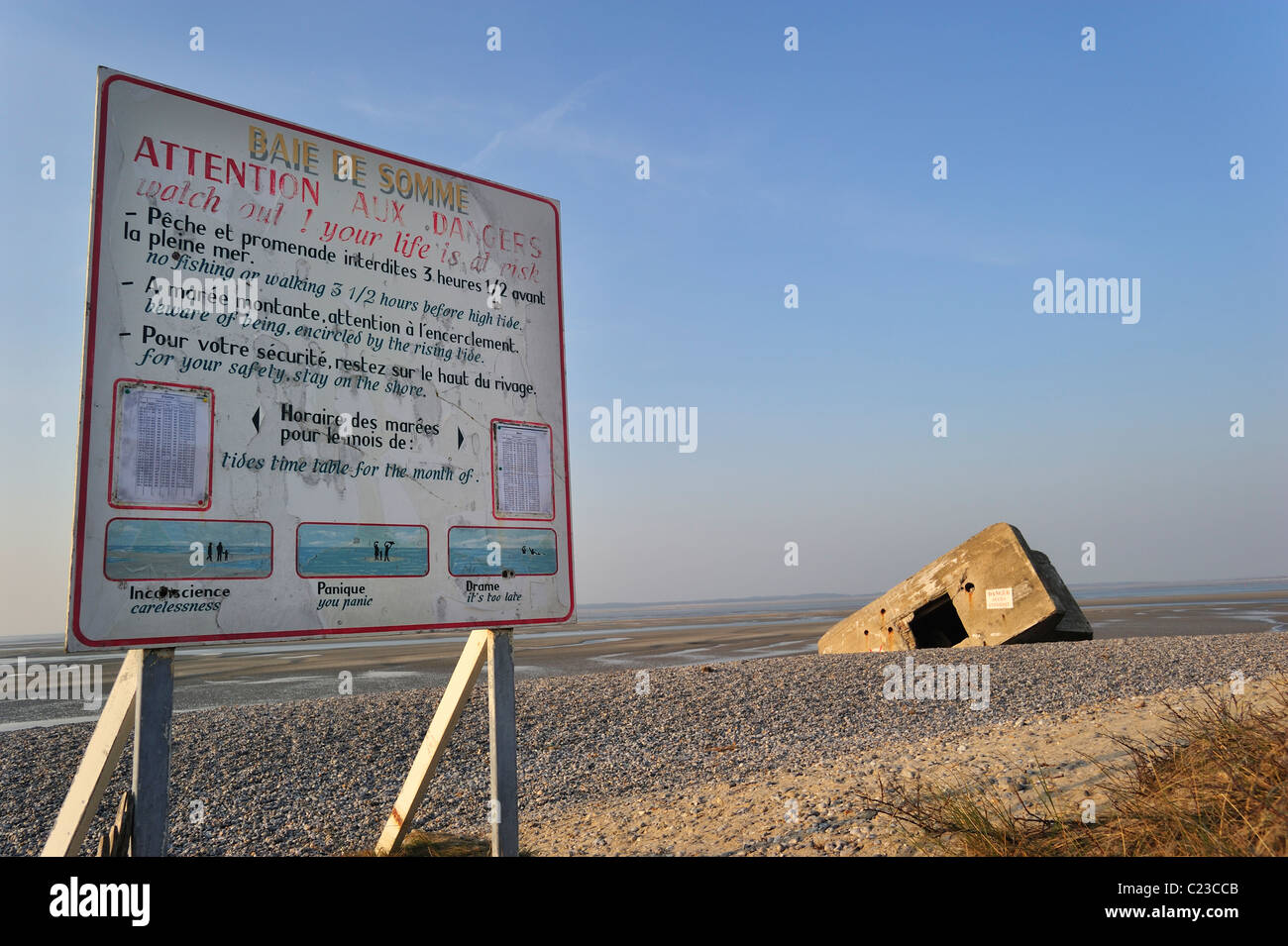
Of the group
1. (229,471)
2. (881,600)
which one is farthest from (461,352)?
(881,600)

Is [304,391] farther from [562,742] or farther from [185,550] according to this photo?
[562,742]

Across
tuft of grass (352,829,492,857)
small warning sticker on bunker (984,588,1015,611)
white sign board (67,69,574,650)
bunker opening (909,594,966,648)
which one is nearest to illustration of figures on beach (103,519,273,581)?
white sign board (67,69,574,650)

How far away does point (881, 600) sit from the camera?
15.9 metres

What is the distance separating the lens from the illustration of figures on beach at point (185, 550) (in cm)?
336

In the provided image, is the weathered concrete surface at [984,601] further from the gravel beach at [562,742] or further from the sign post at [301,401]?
the sign post at [301,401]

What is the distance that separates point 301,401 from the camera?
3971mm

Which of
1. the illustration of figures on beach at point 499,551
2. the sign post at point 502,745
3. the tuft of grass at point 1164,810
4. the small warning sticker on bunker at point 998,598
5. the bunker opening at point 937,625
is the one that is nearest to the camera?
the tuft of grass at point 1164,810

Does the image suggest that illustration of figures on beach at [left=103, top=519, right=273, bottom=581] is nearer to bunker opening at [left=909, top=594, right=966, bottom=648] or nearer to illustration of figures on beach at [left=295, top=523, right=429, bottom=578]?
illustration of figures on beach at [left=295, top=523, right=429, bottom=578]

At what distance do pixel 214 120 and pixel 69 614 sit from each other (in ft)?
8.01

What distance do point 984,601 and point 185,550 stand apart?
13.7 m

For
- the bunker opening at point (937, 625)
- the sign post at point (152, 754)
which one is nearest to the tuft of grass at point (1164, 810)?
the sign post at point (152, 754)

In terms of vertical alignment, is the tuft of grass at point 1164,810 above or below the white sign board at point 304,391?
below

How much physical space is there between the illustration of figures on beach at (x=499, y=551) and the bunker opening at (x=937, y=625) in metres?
12.0

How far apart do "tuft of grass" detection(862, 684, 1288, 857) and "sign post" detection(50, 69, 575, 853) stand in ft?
7.73
